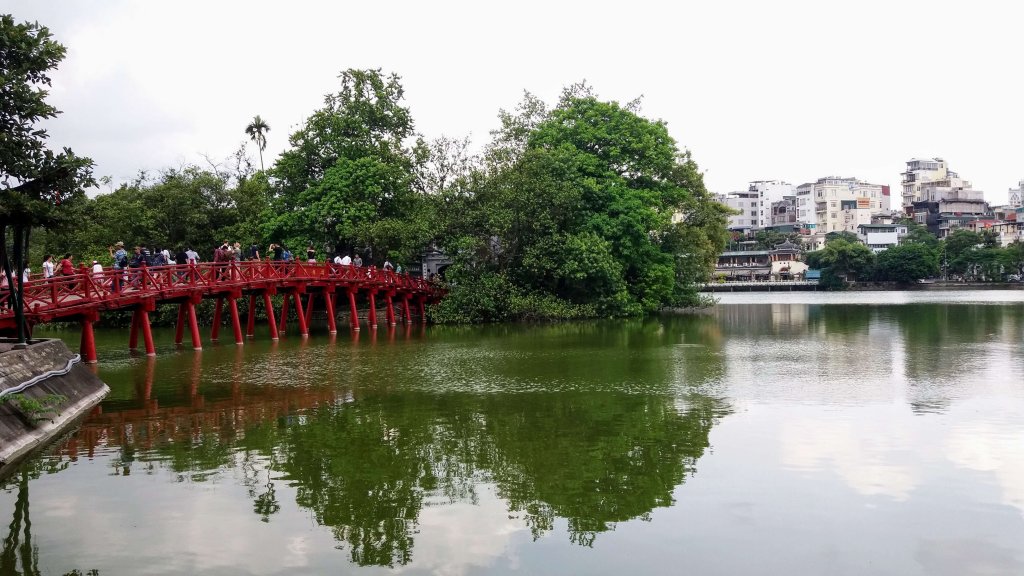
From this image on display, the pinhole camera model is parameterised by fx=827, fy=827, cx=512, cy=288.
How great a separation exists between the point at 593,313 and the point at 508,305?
4.98 metres

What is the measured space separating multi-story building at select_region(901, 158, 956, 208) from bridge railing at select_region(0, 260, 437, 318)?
147 m

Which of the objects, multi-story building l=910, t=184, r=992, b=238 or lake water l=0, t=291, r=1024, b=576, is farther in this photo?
multi-story building l=910, t=184, r=992, b=238

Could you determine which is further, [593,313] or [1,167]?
[593,313]

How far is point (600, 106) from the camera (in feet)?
154

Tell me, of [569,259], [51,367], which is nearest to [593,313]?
[569,259]

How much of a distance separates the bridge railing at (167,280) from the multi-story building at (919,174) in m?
147

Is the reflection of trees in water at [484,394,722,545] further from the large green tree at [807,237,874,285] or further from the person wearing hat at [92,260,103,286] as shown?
the large green tree at [807,237,874,285]

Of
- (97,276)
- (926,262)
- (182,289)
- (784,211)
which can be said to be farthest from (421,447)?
(784,211)

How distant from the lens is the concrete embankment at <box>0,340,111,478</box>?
12.6 metres

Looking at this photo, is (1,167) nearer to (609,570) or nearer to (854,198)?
(609,570)

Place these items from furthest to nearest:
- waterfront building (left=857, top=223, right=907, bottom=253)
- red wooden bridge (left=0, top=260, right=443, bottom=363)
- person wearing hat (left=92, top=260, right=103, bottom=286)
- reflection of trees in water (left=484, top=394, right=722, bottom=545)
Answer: waterfront building (left=857, top=223, right=907, bottom=253)
person wearing hat (left=92, top=260, right=103, bottom=286)
red wooden bridge (left=0, top=260, right=443, bottom=363)
reflection of trees in water (left=484, top=394, right=722, bottom=545)

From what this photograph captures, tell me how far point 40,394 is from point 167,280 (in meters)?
15.2

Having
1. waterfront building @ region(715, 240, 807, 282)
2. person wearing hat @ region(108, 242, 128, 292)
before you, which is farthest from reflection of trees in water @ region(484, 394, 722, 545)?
waterfront building @ region(715, 240, 807, 282)

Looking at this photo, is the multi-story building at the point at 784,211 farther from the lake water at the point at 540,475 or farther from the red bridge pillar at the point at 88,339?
the red bridge pillar at the point at 88,339
